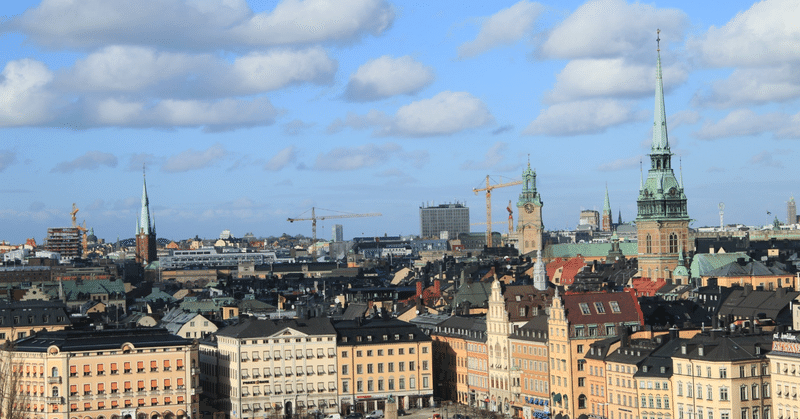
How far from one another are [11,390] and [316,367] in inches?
1499

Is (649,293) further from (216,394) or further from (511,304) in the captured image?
(216,394)

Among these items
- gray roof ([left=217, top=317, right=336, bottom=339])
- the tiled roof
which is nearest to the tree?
gray roof ([left=217, top=317, right=336, bottom=339])

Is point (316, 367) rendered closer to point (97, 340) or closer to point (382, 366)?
point (382, 366)

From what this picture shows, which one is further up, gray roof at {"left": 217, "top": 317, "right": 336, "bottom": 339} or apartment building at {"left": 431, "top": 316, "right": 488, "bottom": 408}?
gray roof at {"left": 217, "top": 317, "right": 336, "bottom": 339}

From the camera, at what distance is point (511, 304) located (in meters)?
142

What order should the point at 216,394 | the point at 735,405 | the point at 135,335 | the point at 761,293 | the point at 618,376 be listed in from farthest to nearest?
the point at 761,293, the point at 216,394, the point at 135,335, the point at 618,376, the point at 735,405

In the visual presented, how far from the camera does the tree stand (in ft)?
349

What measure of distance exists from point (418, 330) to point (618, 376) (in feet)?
101

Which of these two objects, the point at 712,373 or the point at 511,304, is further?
the point at 511,304

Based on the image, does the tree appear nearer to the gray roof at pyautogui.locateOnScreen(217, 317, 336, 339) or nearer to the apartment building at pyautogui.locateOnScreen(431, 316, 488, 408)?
the gray roof at pyautogui.locateOnScreen(217, 317, 336, 339)

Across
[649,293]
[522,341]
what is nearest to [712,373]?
[522,341]

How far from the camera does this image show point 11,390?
350 ft

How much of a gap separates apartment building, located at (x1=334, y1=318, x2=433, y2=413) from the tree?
99.6ft

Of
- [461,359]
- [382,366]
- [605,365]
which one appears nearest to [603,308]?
[605,365]
